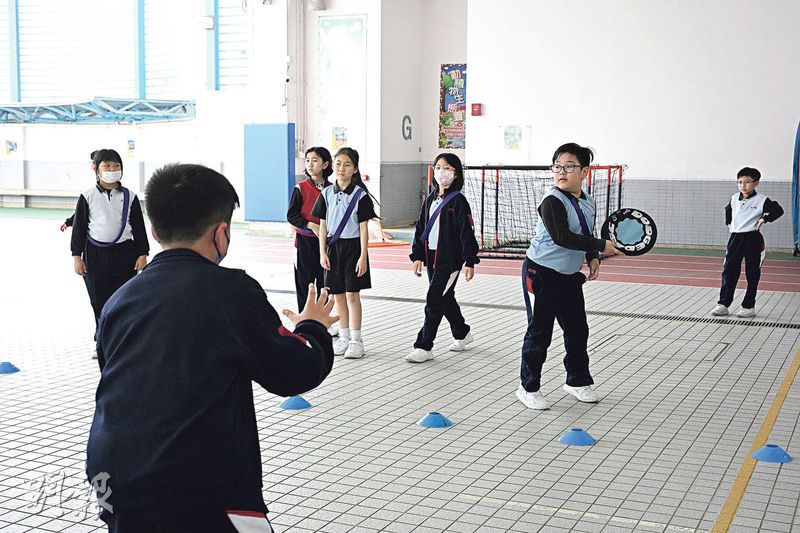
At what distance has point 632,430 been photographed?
20.0 ft

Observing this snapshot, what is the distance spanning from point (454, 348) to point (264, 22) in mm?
13521

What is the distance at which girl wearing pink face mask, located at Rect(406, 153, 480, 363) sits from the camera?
801cm

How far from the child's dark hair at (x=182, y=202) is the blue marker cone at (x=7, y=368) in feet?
19.0

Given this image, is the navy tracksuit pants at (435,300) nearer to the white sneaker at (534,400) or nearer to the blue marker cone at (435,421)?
the white sneaker at (534,400)

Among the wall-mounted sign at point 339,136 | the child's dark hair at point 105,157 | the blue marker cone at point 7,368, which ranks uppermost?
the wall-mounted sign at point 339,136

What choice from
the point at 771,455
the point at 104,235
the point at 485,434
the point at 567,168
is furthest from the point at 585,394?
the point at 104,235

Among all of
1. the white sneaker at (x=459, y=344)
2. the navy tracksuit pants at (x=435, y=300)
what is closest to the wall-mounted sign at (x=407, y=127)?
the white sneaker at (x=459, y=344)

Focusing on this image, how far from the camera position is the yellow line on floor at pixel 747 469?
14.8ft

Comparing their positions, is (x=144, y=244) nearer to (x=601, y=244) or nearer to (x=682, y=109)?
(x=601, y=244)

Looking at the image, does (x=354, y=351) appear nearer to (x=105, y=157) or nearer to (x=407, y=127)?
(x=105, y=157)

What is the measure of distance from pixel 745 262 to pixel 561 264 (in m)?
4.83

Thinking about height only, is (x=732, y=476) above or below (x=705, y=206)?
below

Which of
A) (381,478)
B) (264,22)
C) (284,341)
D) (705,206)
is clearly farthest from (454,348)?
(264,22)

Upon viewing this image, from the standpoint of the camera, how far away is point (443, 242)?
8055mm
